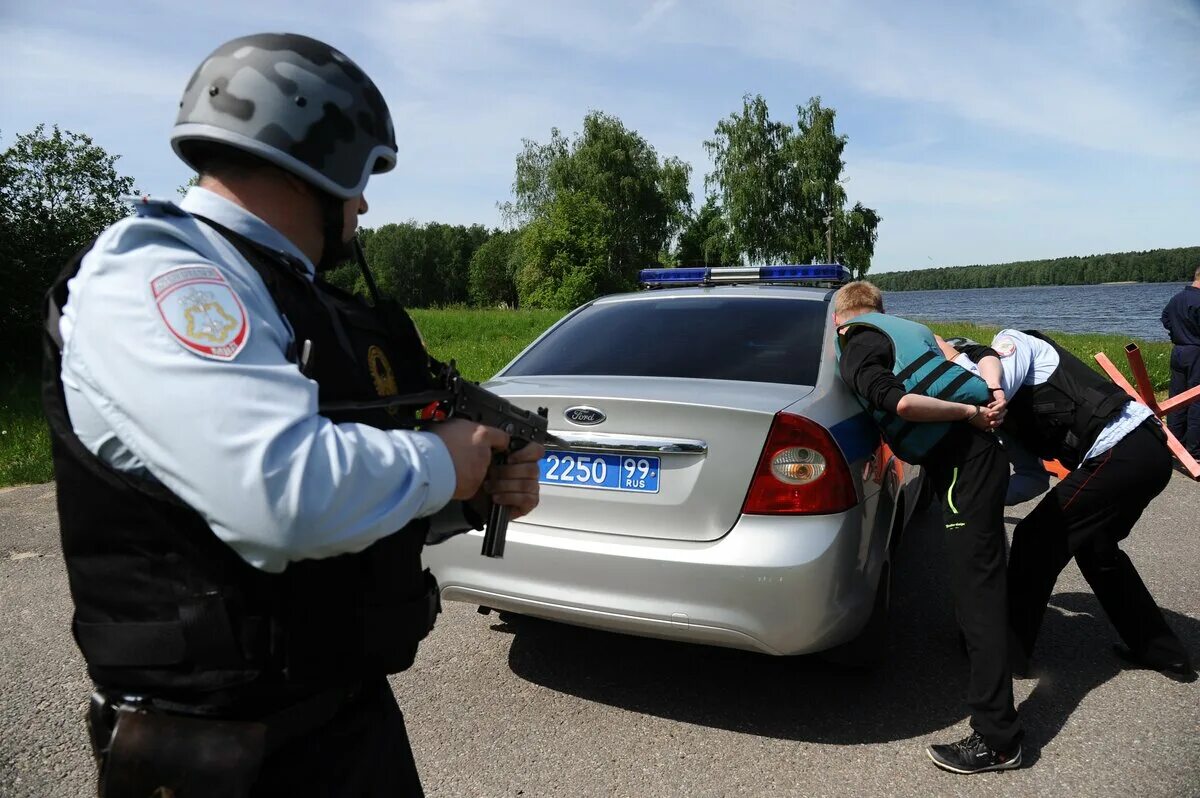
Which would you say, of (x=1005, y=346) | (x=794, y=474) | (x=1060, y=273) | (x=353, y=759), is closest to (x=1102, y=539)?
(x=1005, y=346)

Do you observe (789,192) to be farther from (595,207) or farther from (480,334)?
(480,334)

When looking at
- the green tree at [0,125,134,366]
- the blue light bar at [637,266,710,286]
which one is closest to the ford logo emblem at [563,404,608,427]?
the blue light bar at [637,266,710,286]

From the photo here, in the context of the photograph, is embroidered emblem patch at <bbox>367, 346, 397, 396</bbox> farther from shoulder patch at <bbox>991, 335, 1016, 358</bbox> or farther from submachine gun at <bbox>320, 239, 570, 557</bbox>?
shoulder patch at <bbox>991, 335, 1016, 358</bbox>

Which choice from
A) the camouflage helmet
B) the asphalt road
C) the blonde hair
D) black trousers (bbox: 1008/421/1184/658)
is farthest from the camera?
the blonde hair

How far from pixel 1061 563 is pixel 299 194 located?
3.27 meters

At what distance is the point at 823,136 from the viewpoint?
1727 inches

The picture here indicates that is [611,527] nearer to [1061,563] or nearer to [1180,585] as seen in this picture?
[1061,563]

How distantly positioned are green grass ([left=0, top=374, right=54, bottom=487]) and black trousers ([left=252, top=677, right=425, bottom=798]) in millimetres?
5472

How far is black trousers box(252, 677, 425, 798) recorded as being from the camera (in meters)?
1.24

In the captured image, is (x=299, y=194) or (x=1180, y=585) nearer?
(x=299, y=194)

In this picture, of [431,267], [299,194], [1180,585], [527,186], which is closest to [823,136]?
[527,186]

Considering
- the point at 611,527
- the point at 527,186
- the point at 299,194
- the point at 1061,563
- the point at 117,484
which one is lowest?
the point at 1061,563

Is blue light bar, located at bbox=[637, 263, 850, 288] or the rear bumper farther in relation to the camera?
blue light bar, located at bbox=[637, 263, 850, 288]

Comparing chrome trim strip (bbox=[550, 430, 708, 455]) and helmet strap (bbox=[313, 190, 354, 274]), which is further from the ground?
helmet strap (bbox=[313, 190, 354, 274])
